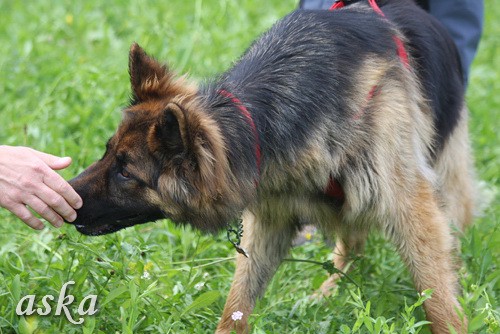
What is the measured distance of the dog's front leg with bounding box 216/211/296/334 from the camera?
13.5 ft

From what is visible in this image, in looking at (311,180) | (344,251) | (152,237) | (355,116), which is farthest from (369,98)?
(152,237)

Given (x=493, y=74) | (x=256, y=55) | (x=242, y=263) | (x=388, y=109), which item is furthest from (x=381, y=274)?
(x=493, y=74)

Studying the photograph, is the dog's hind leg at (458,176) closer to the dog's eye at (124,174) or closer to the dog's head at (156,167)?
the dog's head at (156,167)

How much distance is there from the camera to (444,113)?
4.45m

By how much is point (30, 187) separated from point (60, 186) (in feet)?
0.39

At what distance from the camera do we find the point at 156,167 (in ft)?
11.2

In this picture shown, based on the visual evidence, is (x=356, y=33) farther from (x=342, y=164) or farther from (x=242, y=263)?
(x=242, y=263)

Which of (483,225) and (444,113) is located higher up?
(444,113)

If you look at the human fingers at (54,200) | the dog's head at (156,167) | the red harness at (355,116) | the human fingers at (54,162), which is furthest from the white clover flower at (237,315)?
the human fingers at (54,162)

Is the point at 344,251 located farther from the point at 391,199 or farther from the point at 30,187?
the point at 30,187

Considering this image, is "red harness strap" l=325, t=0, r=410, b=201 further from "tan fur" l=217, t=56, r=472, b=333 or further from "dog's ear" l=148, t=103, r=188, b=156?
"dog's ear" l=148, t=103, r=188, b=156

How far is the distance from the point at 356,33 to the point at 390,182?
2.30 ft

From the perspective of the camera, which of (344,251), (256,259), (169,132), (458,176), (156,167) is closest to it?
(169,132)

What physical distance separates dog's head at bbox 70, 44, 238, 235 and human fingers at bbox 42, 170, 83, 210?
0.32 feet
